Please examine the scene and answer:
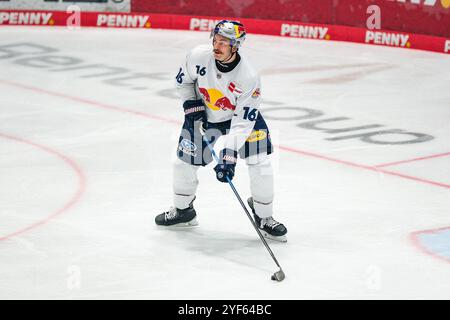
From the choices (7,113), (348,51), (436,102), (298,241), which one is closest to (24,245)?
(298,241)

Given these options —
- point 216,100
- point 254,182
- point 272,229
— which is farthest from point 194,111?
point 272,229

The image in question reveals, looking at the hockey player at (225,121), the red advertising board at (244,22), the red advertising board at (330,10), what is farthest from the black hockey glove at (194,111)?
the red advertising board at (244,22)

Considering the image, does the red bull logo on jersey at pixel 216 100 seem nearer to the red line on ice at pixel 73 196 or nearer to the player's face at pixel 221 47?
the player's face at pixel 221 47

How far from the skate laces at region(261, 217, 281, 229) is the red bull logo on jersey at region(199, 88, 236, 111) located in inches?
28.9

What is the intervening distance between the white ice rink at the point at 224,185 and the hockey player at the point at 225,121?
29 centimetres

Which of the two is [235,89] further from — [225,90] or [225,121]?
[225,121]

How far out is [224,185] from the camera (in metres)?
7.41

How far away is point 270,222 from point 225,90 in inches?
34.8

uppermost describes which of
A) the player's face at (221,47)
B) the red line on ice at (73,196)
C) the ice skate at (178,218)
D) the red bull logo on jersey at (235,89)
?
the player's face at (221,47)

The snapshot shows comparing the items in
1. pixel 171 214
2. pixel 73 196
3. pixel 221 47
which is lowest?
pixel 73 196

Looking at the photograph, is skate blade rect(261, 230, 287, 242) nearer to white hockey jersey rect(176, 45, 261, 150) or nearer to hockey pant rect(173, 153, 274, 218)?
hockey pant rect(173, 153, 274, 218)

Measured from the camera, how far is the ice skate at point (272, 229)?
6.10 metres

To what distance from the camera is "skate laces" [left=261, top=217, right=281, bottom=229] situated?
6.13 metres
